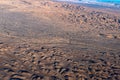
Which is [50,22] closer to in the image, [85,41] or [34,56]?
[85,41]

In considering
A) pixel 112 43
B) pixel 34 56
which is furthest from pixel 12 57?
pixel 112 43

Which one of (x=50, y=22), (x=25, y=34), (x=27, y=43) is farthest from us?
(x=50, y=22)

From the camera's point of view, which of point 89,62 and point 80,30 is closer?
point 89,62

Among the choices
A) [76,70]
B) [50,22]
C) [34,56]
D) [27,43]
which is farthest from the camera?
[50,22]

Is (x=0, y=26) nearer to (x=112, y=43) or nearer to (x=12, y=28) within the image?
(x=12, y=28)

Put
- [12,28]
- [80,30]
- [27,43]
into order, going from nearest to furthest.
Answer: [27,43] < [12,28] < [80,30]

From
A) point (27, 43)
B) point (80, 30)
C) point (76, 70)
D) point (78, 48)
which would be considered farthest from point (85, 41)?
point (76, 70)
